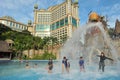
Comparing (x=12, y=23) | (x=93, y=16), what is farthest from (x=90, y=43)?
(x=12, y=23)

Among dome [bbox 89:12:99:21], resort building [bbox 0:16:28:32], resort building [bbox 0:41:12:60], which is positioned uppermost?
resort building [bbox 0:16:28:32]

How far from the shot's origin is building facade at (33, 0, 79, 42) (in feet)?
336

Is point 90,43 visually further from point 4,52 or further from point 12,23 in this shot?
point 12,23

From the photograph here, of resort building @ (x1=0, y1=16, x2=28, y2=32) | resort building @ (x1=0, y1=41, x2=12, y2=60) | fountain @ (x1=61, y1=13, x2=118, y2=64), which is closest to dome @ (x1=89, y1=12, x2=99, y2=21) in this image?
fountain @ (x1=61, y1=13, x2=118, y2=64)

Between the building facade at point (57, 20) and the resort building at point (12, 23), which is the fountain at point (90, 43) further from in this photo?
the resort building at point (12, 23)

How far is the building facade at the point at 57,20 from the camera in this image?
336 ft

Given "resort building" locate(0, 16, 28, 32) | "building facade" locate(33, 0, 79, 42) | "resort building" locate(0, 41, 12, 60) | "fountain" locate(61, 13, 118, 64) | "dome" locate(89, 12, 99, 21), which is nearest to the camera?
"fountain" locate(61, 13, 118, 64)

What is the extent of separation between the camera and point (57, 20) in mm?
110625

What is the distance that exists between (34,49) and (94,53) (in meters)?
41.9

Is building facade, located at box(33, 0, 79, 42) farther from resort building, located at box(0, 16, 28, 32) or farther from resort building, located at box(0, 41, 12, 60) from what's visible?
resort building, located at box(0, 41, 12, 60)

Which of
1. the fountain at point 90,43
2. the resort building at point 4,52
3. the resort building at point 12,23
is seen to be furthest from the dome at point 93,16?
the resort building at point 12,23

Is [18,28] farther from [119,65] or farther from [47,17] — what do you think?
[119,65]

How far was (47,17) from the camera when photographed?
11919cm

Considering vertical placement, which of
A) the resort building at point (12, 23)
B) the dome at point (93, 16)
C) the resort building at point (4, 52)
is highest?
the resort building at point (12, 23)
